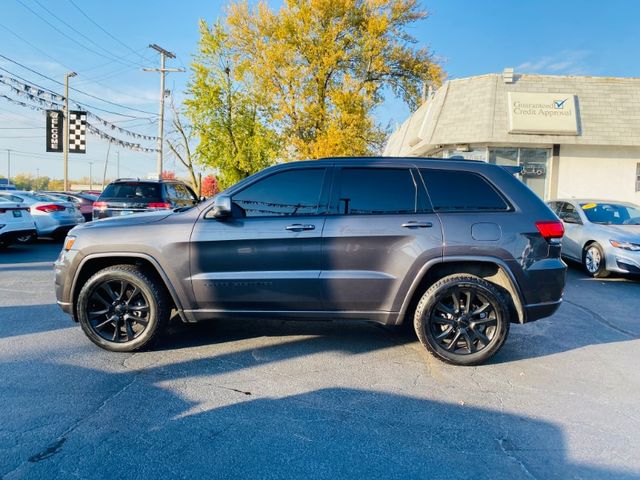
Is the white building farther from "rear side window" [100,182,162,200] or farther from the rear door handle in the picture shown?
the rear door handle

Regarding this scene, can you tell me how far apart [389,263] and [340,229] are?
1.77ft

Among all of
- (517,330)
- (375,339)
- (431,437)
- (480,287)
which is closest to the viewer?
(431,437)

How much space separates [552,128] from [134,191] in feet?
44.1

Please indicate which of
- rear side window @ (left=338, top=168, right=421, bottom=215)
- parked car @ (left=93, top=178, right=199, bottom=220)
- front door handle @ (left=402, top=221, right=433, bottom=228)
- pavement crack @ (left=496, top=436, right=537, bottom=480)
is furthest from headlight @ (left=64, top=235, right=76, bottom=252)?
parked car @ (left=93, top=178, right=199, bottom=220)

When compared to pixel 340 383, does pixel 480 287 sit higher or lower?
higher

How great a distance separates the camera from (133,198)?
10422 mm

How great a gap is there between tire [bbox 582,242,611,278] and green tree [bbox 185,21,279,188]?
1879 cm

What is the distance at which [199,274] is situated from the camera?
424 centimetres

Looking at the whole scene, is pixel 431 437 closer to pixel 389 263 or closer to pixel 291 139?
pixel 389 263

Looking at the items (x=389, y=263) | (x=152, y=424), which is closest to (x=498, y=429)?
(x=389, y=263)

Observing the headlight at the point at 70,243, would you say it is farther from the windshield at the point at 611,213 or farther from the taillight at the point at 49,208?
the taillight at the point at 49,208

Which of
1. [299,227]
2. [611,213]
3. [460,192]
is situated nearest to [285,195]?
[299,227]

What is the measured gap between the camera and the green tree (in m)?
26.0

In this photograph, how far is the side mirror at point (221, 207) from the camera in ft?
13.4
